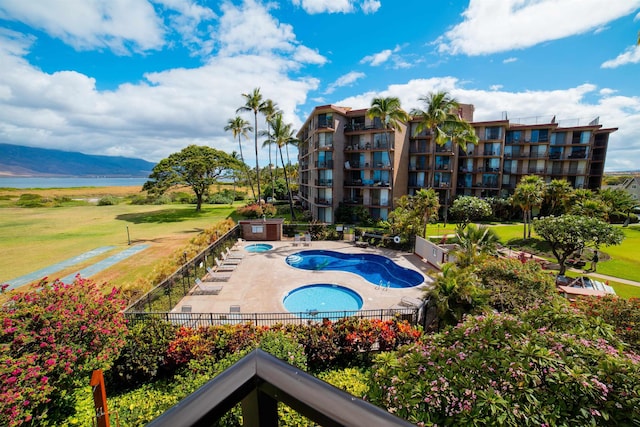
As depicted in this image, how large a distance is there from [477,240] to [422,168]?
28.8m

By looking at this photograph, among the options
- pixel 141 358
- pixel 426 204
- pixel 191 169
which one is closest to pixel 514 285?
A: pixel 426 204

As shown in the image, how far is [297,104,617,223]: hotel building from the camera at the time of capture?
3903cm

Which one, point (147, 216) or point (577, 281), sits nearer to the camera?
point (577, 281)

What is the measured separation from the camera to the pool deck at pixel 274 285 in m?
16.2

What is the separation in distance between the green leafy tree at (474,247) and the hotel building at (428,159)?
65.2ft

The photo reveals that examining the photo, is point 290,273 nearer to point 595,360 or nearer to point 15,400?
point 15,400

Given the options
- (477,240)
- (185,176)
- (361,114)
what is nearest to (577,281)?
(477,240)

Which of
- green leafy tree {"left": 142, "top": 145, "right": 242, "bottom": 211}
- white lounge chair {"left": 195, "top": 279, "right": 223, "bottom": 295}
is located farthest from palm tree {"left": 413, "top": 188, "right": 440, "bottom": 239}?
green leafy tree {"left": 142, "top": 145, "right": 242, "bottom": 211}

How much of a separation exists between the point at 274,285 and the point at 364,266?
859 cm

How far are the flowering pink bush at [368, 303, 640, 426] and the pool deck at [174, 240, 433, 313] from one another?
9002mm

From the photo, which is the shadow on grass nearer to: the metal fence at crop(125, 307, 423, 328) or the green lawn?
the green lawn

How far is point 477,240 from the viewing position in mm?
15992

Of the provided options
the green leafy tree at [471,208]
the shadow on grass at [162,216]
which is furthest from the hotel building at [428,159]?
the shadow on grass at [162,216]

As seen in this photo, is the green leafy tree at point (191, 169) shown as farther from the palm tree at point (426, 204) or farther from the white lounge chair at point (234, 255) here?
the palm tree at point (426, 204)
